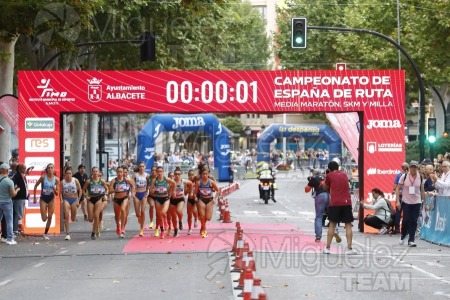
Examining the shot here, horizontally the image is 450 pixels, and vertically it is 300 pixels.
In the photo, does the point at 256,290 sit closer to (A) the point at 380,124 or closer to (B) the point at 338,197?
(B) the point at 338,197

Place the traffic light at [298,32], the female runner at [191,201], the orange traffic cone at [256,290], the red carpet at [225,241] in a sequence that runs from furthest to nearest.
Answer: the traffic light at [298,32] → the female runner at [191,201] → the red carpet at [225,241] → the orange traffic cone at [256,290]

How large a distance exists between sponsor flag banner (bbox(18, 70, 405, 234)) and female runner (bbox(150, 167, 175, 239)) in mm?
3138

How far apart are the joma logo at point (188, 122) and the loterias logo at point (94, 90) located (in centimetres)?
2952

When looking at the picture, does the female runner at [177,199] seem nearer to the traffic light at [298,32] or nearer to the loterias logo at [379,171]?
the loterias logo at [379,171]

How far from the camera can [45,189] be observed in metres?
26.1

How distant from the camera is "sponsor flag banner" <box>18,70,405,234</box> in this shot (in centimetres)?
2797

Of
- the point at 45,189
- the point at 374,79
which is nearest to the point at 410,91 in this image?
the point at 374,79

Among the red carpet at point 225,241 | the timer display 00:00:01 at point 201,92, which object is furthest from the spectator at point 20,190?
the timer display 00:00:01 at point 201,92

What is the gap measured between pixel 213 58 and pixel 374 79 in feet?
74.9

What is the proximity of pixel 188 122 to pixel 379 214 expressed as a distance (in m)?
32.1

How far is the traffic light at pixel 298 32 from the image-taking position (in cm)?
3194

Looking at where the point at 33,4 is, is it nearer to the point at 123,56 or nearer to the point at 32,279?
the point at 32,279

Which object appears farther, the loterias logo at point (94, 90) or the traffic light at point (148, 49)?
the traffic light at point (148, 49)

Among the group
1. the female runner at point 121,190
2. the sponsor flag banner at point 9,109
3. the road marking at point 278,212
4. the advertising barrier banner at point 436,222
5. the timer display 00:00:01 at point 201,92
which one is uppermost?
the timer display 00:00:01 at point 201,92
